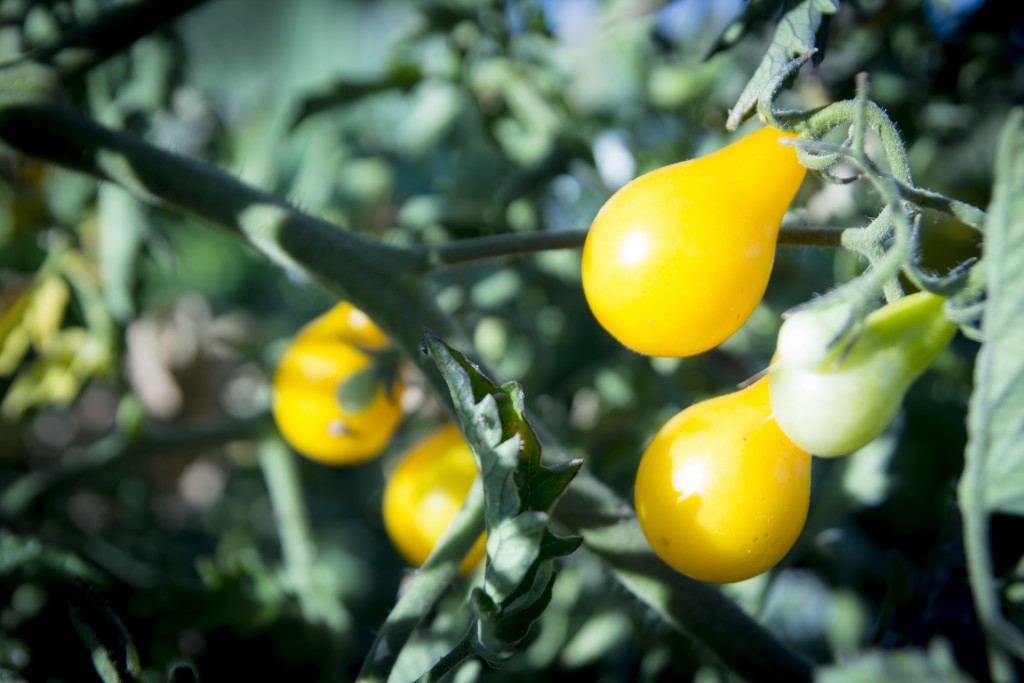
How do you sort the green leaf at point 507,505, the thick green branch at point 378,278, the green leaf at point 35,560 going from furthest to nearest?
the green leaf at point 35,560
the thick green branch at point 378,278
the green leaf at point 507,505

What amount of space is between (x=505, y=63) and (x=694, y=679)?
71cm

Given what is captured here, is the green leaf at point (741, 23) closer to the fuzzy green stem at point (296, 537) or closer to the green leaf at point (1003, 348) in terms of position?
the green leaf at point (1003, 348)

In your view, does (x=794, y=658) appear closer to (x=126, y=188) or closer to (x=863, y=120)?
(x=863, y=120)

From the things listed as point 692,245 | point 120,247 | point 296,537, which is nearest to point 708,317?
point 692,245

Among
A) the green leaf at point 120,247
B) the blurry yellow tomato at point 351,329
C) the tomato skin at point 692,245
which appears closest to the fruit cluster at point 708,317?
the tomato skin at point 692,245

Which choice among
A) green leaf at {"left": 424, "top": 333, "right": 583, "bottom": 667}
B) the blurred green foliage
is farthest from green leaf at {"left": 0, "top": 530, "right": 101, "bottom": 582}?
green leaf at {"left": 424, "top": 333, "right": 583, "bottom": 667}

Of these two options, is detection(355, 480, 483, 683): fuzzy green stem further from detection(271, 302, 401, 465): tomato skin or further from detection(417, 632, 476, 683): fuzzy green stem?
detection(271, 302, 401, 465): tomato skin

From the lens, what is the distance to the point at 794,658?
2.03ft

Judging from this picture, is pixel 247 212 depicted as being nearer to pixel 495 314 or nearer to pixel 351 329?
pixel 351 329

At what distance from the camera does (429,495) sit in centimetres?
76

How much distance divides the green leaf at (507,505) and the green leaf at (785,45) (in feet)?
0.72

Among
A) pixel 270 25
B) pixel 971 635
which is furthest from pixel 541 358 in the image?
pixel 270 25

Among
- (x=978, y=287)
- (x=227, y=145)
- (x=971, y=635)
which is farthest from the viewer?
(x=227, y=145)

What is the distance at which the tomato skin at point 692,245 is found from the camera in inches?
20.3
